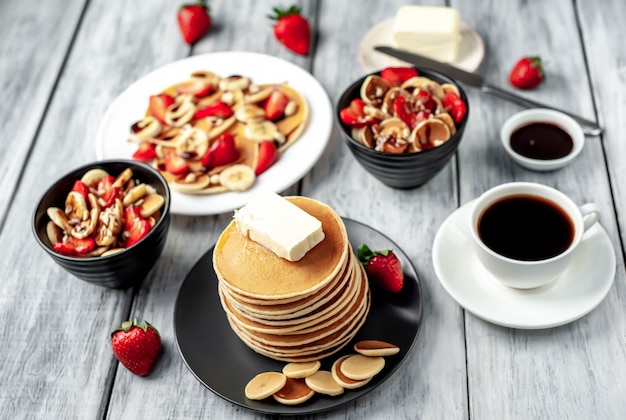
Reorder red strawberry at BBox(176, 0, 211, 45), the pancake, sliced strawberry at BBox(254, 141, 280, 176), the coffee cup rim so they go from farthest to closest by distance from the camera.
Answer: red strawberry at BBox(176, 0, 211, 45)
sliced strawberry at BBox(254, 141, 280, 176)
the coffee cup rim
the pancake

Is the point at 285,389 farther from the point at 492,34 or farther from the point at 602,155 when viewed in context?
the point at 492,34

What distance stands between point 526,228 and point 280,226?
1.80 feet

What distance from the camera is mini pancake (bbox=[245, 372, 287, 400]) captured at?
144 cm

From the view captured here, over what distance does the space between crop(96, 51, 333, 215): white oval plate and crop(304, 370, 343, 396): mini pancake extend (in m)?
0.56

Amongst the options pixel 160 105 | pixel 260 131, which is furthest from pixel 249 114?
pixel 160 105

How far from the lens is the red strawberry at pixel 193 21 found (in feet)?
7.98

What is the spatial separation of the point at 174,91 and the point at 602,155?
123cm

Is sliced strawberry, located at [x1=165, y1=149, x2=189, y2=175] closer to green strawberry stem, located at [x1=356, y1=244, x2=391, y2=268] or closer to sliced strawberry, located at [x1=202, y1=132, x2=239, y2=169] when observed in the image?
sliced strawberry, located at [x1=202, y1=132, x2=239, y2=169]

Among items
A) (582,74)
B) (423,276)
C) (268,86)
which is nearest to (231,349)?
(423,276)

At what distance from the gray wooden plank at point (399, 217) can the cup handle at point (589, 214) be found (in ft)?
1.10

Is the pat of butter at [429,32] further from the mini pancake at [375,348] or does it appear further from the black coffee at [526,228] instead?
the mini pancake at [375,348]

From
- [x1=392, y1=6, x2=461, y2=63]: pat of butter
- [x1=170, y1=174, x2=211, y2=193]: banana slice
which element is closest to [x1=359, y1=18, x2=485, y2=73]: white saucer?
[x1=392, y1=6, x2=461, y2=63]: pat of butter

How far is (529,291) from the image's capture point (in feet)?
5.23

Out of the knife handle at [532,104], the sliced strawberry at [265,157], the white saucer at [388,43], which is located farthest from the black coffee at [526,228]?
the white saucer at [388,43]
